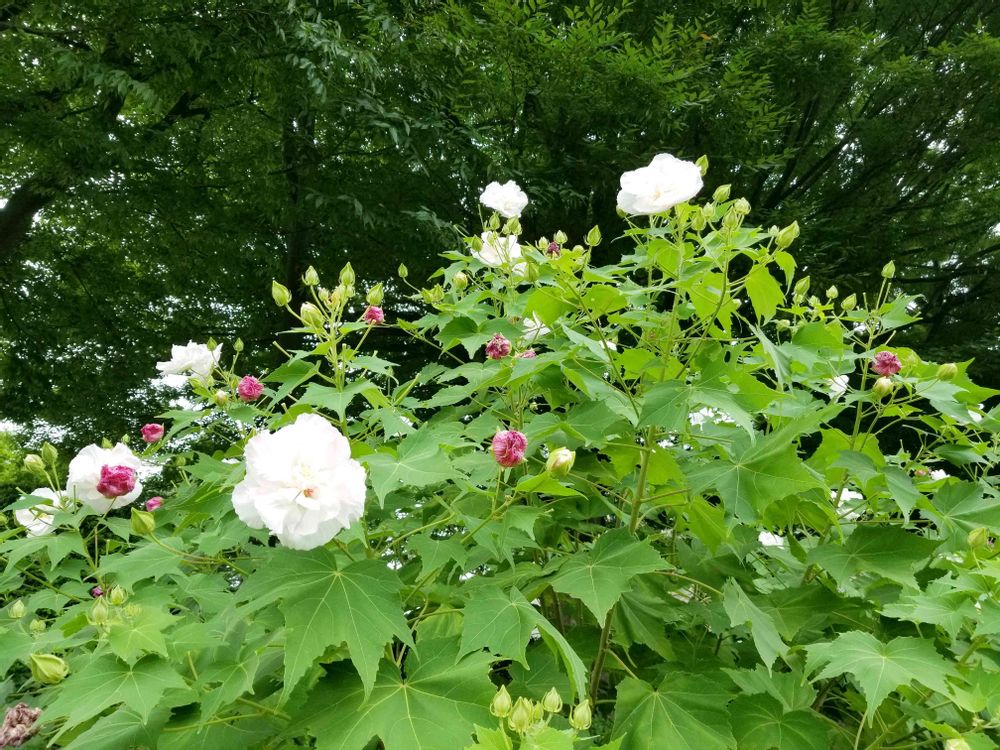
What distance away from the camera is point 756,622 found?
1.23 m

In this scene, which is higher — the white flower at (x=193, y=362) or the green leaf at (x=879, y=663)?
the white flower at (x=193, y=362)

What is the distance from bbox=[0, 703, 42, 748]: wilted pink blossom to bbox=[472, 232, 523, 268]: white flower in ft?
4.69

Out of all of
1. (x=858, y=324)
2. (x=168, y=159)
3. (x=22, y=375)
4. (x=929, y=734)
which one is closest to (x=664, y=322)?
(x=858, y=324)

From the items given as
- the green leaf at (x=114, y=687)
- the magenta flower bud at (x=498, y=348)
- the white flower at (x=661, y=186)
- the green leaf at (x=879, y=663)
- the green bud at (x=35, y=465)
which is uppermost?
the white flower at (x=661, y=186)

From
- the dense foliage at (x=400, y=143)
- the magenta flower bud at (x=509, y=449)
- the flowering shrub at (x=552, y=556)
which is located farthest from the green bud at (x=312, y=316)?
the dense foliage at (x=400, y=143)

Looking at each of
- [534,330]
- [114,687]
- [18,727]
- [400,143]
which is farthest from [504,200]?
[400,143]

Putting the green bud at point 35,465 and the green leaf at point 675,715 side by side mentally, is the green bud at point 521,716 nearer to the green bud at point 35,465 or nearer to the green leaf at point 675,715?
the green leaf at point 675,715

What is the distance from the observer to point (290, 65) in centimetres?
523

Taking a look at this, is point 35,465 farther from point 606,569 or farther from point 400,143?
point 400,143

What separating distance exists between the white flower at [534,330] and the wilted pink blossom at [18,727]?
1.32m

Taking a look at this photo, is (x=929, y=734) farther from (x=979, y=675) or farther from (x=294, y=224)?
(x=294, y=224)

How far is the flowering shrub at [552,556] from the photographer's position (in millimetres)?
Answer: 1038

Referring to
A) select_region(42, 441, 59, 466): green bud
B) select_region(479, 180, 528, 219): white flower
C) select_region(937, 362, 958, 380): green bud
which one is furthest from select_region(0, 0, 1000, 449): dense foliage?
select_region(937, 362, 958, 380): green bud

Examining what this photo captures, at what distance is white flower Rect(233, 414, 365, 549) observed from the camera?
938mm
